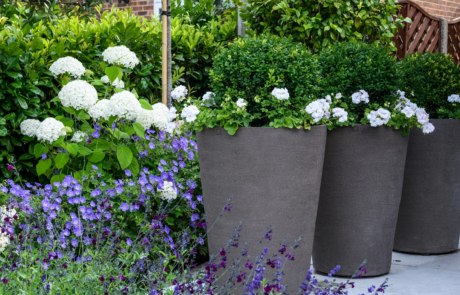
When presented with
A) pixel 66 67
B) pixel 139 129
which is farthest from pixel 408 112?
pixel 66 67

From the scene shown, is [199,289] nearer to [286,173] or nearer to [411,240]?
[286,173]

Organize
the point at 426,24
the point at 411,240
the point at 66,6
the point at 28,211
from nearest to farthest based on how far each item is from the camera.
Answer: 1. the point at 28,211
2. the point at 411,240
3. the point at 66,6
4. the point at 426,24

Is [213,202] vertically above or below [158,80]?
below

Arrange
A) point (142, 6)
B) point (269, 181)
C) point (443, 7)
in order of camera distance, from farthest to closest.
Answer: point (443, 7), point (142, 6), point (269, 181)

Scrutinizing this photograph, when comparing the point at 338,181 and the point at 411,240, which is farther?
the point at 411,240

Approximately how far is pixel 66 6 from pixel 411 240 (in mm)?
3179

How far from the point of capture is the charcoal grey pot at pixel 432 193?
358cm

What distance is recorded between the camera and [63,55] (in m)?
4.04

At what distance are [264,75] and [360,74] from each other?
78 cm

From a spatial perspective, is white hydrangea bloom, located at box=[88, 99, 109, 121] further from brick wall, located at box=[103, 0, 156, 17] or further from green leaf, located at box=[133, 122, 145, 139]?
brick wall, located at box=[103, 0, 156, 17]

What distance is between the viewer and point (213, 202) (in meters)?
2.69

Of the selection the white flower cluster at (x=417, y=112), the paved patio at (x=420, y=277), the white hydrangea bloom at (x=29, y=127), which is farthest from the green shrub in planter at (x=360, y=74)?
the white hydrangea bloom at (x=29, y=127)

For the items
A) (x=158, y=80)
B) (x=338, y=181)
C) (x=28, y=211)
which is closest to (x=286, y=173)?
(x=338, y=181)

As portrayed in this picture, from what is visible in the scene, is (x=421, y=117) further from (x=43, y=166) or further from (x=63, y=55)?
(x=63, y=55)
